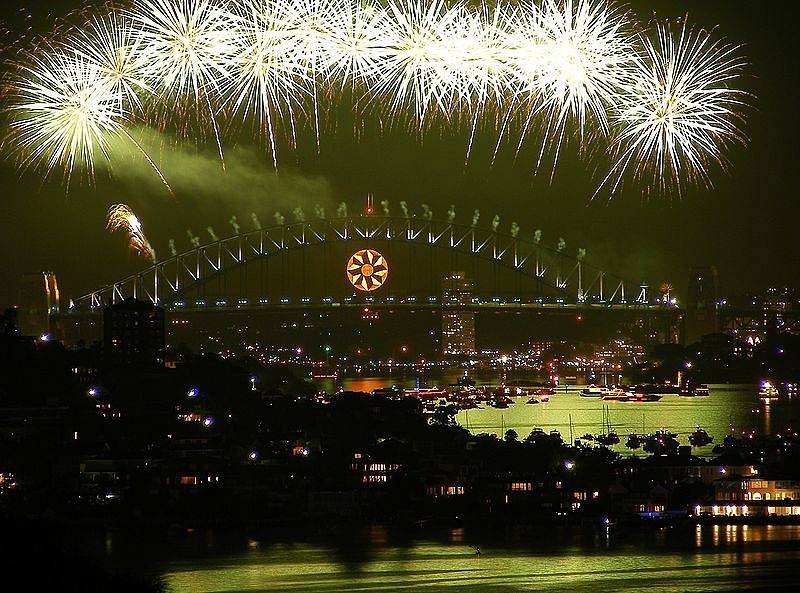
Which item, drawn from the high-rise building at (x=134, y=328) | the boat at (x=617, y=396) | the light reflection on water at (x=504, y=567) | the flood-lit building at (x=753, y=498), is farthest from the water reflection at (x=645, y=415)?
the light reflection on water at (x=504, y=567)

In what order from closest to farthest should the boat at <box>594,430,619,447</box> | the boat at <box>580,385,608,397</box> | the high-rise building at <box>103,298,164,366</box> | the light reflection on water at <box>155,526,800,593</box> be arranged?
the light reflection on water at <box>155,526,800,593</box>
the boat at <box>594,430,619,447</box>
the high-rise building at <box>103,298,164,366</box>
the boat at <box>580,385,608,397</box>

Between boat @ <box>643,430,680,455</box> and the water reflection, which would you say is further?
the water reflection

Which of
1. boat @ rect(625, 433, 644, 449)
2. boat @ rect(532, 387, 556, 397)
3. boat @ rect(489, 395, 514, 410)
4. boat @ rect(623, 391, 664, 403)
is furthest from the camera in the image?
boat @ rect(532, 387, 556, 397)

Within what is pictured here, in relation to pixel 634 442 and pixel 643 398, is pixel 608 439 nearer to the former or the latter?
pixel 634 442

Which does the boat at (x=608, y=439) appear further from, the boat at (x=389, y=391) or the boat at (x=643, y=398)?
the boat at (x=643, y=398)

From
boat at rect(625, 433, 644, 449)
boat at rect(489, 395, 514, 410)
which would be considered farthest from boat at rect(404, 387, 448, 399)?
boat at rect(625, 433, 644, 449)

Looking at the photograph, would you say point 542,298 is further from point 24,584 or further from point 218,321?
point 24,584

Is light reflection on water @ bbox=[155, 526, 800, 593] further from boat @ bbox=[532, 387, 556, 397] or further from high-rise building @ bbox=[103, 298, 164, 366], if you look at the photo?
boat @ bbox=[532, 387, 556, 397]

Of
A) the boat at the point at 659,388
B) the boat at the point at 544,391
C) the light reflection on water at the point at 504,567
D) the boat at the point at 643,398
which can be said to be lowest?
the light reflection on water at the point at 504,567
